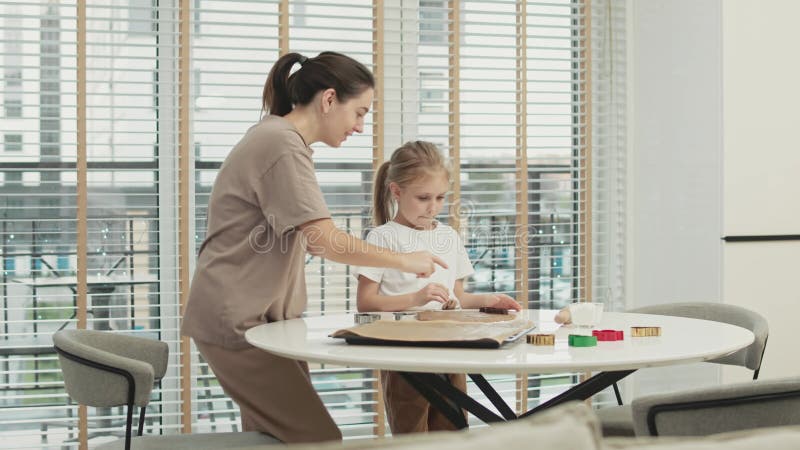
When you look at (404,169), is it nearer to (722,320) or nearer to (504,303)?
(504,303)

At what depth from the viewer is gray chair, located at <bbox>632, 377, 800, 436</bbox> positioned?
1.81 metres

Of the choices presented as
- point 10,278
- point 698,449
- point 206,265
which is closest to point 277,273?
point 206,265

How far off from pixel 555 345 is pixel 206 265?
0.94m

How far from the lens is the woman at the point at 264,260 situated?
2.25 m

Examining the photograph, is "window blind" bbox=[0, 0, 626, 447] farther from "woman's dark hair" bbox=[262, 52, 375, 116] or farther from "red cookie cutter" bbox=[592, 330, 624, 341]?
"red cookie cutter" bbox=[592, 330, 624, 341]

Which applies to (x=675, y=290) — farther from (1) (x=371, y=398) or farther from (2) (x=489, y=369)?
(2) (x=489, y=369)

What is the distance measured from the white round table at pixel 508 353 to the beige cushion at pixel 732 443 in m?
0.68

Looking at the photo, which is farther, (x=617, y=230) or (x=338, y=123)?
(x=617, y=230)

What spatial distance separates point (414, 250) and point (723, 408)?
1.31 metres

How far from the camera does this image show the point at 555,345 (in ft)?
6.59

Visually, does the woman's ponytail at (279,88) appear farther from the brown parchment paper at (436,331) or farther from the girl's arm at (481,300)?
the girl's arm at (481,300)

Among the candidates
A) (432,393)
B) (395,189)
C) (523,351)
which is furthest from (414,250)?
(523,351)

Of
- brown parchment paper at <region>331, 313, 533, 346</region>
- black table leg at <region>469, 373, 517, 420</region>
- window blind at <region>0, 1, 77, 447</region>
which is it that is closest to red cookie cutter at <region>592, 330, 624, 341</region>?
brown parchment paper at <region>331, 313, 533, 346</region>

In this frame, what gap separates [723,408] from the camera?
6.03ft
